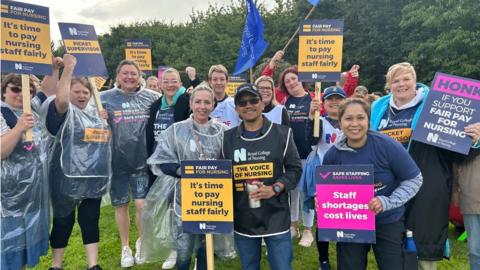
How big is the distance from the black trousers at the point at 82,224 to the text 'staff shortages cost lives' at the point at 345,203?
8.90 feet

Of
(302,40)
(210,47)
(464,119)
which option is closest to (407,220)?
(464,119)

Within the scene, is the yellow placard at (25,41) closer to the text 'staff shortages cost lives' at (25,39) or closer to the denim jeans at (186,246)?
the text 'staff shortages cost lives' at (25,39)

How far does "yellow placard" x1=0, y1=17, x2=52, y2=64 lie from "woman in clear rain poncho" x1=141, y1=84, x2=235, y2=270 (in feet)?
4.71

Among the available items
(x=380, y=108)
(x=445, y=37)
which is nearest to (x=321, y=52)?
(x=380, y=108)

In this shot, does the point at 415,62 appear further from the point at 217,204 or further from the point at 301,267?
the point at 217,204

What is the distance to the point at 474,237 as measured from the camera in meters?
3.83

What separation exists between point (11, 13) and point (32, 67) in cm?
51

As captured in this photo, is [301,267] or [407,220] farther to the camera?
[301,267]

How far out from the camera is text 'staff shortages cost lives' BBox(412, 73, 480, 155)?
3.62m

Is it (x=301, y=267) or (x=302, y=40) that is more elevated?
(x=302, y=40)

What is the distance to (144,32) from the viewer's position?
40062 mm

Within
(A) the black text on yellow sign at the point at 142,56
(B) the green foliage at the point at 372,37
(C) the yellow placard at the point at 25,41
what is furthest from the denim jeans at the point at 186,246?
(B) the green foliage at the point at 372,37

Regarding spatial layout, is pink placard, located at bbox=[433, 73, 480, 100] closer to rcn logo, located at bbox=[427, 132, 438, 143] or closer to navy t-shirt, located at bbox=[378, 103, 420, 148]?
navy t-shirt, located at bbox=[378, 103, 420, 148]

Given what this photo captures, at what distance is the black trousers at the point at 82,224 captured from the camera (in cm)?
449
